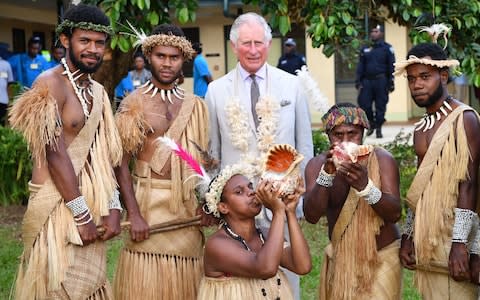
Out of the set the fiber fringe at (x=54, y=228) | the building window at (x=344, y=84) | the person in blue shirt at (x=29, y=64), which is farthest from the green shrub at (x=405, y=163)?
the building window at (x=344, y=84)

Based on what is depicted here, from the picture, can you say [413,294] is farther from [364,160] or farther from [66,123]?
[66,123]

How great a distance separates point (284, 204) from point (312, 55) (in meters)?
16.3

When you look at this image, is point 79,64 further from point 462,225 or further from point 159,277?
point 462,225

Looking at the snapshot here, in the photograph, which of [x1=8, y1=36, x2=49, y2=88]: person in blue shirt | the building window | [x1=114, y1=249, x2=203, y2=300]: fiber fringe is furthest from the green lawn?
the building window

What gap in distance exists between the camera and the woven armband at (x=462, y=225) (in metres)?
4.30

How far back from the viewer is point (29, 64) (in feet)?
51.7

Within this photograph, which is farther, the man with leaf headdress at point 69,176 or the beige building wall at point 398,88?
the beige building wall at point 398,88

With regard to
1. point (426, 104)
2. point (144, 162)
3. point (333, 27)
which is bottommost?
point (144, 162)

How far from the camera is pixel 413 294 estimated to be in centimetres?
655

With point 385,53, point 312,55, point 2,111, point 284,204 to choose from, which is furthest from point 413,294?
point 312,55

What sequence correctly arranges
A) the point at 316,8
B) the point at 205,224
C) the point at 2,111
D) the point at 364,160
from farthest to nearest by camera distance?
the point at 2,111 → the point at 316,8 → the point at 205,224 → the point at 364,160

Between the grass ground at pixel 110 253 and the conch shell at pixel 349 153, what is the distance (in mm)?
2598

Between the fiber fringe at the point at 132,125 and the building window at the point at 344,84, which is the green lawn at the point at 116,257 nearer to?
the fiber fringe at the point at 132,125

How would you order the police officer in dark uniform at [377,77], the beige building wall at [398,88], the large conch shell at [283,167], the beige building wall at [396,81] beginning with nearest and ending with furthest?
the large conch shell at [283,167], the police officer in dark uniform at [377,77], the beige building wall at [398,88], the beige building wall at [396,81]
